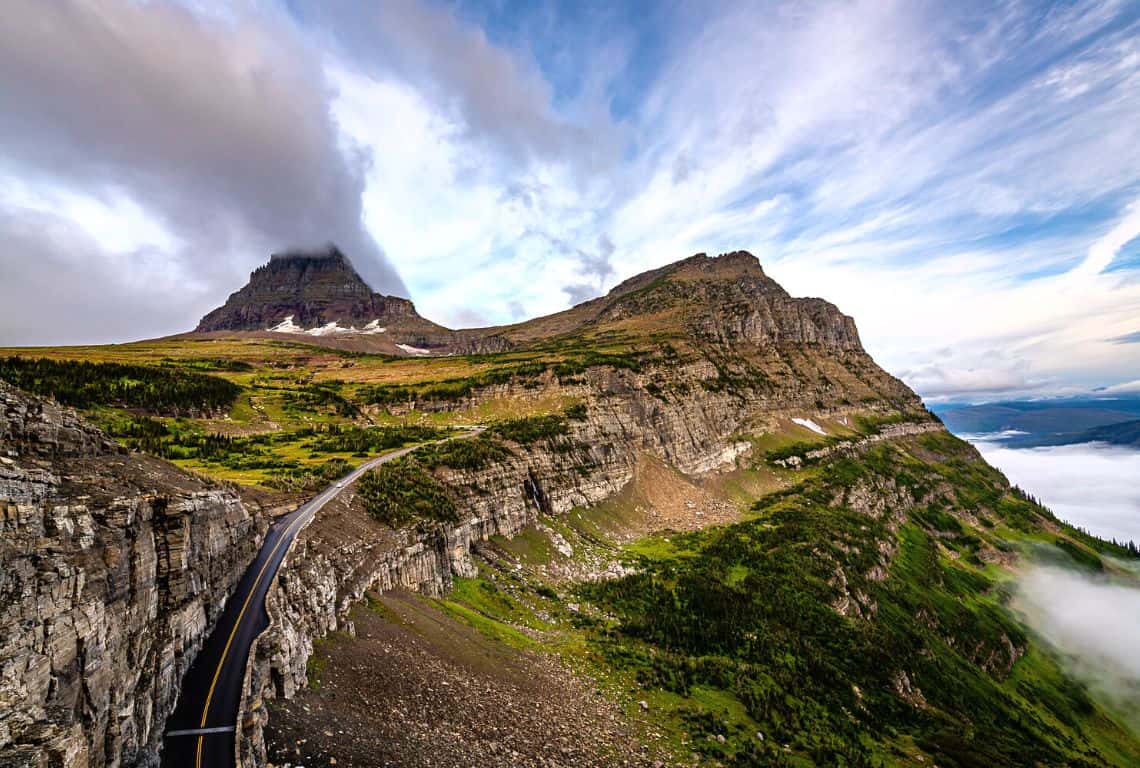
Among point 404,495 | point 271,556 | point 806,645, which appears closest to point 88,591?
point 271,556

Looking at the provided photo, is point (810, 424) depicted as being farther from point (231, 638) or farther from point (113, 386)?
point (113, 386)

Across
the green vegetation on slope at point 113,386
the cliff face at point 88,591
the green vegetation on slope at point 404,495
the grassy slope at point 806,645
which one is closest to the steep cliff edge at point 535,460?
the green vegetation on slope at point 404,495

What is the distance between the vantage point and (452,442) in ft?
259

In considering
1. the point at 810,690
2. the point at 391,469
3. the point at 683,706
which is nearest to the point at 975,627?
the point at 810,690

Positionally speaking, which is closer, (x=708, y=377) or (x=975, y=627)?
(x=975, y=627)

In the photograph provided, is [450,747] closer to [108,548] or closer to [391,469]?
[108,548]

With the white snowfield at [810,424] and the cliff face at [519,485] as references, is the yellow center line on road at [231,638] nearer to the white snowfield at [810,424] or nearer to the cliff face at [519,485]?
the cliff face at [519,485]

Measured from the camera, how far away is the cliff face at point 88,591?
14.1m

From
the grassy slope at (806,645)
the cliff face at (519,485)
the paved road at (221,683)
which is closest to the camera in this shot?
the paved road at (221,683)

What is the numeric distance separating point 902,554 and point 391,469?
5107 inches

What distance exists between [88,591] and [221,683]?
9599 mm

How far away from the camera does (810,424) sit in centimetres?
17938

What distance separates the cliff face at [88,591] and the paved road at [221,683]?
0.67 m

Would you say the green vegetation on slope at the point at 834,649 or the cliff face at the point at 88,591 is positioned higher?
the cliff face at the point at 88,591
